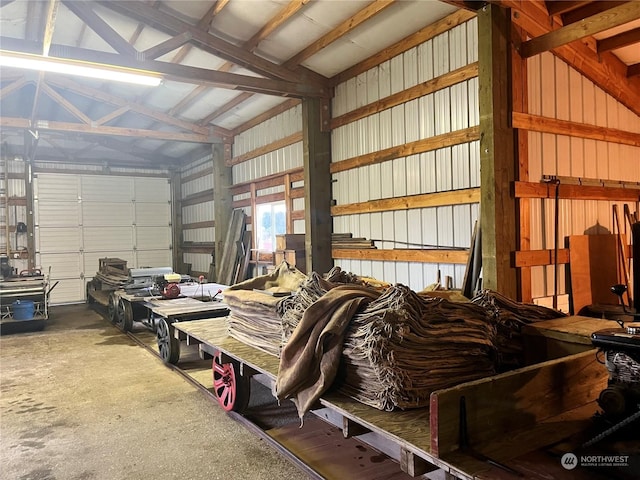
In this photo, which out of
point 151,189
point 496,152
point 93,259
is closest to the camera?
point 496,152

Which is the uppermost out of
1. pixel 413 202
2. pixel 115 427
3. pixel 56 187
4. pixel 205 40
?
pixel 205 40

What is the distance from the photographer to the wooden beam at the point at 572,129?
16.1 ft

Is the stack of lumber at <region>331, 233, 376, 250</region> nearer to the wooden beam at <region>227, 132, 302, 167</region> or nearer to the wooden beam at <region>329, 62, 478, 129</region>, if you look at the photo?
the wooden beam at <region>329, 62, 478, 129</region>

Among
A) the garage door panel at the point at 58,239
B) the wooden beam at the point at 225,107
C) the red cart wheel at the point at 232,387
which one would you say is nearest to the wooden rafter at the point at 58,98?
the wooden beam at the point at 225,107

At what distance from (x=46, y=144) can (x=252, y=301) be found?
11930mm

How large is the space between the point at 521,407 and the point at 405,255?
4.32 meters

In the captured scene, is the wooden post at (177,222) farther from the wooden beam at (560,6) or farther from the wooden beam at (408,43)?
the wooden beam at (560,6)

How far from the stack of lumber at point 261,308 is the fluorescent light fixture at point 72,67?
4.03 meters

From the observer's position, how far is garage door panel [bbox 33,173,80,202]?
12734 millimetres

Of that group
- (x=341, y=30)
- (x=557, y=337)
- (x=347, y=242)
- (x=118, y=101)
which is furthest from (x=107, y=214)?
(x=557, y=337)

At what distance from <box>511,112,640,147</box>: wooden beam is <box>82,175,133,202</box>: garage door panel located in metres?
12.1

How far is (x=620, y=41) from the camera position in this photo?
5.53 meters

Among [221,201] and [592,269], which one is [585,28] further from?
[221,201]

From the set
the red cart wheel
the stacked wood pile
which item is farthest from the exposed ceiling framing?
the red cart wheel
